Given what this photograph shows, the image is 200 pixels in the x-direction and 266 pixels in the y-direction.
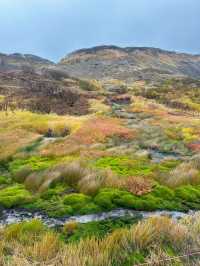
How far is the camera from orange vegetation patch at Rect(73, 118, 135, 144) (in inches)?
1178

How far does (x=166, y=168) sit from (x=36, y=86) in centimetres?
4926

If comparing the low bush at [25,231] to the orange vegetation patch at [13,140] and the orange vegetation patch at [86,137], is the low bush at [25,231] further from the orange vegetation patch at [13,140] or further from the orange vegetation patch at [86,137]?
the orange vegetation patch at [13,140]

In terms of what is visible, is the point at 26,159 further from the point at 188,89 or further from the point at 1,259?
the point at 188,89

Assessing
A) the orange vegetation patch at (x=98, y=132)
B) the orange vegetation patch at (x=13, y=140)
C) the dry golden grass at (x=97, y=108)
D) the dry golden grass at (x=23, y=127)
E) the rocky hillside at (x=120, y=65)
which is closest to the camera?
the orange vegetation patch at (x=13, y=140)

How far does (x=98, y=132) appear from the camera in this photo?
3225 centimetres

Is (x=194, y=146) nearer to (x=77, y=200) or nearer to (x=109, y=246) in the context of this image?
(x=77, y=200)

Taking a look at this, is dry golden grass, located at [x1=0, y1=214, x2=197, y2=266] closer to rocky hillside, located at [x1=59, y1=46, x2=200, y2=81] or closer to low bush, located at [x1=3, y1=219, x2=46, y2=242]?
low bush, located at [x1=3, y1=219, x2=46, y2=242]

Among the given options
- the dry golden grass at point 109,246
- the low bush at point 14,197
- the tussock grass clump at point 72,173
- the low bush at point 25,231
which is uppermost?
the dry golden grass at point 109,246

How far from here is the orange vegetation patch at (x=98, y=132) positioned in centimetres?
2992

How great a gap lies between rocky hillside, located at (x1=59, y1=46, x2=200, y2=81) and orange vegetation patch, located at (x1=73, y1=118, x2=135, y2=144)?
301 feet

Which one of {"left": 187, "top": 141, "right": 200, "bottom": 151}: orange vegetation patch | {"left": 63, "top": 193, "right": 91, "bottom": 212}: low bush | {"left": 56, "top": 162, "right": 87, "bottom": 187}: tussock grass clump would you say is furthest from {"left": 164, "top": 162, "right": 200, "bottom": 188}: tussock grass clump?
{"left": 187, "top": 141, "right": 200, "bottom": 151}: orange vegetation patch

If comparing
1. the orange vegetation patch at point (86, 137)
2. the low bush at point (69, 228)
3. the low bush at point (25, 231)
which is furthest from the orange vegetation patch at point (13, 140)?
the low bush at point (25, 231)

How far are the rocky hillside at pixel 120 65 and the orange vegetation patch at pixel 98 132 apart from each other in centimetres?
9186

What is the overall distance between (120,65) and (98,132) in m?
132
